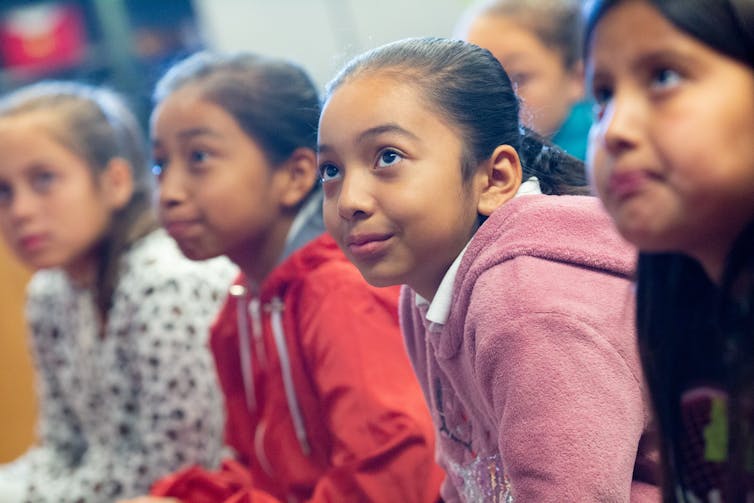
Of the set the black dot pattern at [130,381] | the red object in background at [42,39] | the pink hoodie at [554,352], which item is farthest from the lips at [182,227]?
the red object in background at [42,39]

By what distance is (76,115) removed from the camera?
5.94 feet

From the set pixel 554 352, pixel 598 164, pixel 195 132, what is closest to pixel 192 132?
pixel 195 132

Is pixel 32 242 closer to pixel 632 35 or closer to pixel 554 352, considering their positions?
pixel 554 352

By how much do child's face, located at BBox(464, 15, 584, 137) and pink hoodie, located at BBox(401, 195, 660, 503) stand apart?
2.34ft

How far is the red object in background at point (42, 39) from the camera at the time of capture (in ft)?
11.3

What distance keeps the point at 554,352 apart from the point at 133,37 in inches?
120

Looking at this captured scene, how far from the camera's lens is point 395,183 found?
0.89m

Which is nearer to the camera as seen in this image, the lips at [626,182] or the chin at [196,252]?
the lips at [626,182]

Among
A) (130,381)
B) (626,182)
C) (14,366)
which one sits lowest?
(14,366)

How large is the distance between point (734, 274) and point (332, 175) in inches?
18.2

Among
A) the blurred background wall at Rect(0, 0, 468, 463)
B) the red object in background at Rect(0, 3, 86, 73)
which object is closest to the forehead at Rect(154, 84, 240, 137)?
the blurred background wall at Rect(0, 0, 468, 463)

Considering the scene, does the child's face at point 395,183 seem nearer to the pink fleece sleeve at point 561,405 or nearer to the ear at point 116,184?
the pink fleece sleeve at point 561,405

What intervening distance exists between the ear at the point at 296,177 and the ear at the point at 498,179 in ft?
1.59

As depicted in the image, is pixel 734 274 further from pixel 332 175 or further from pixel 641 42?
pixel 332 175
